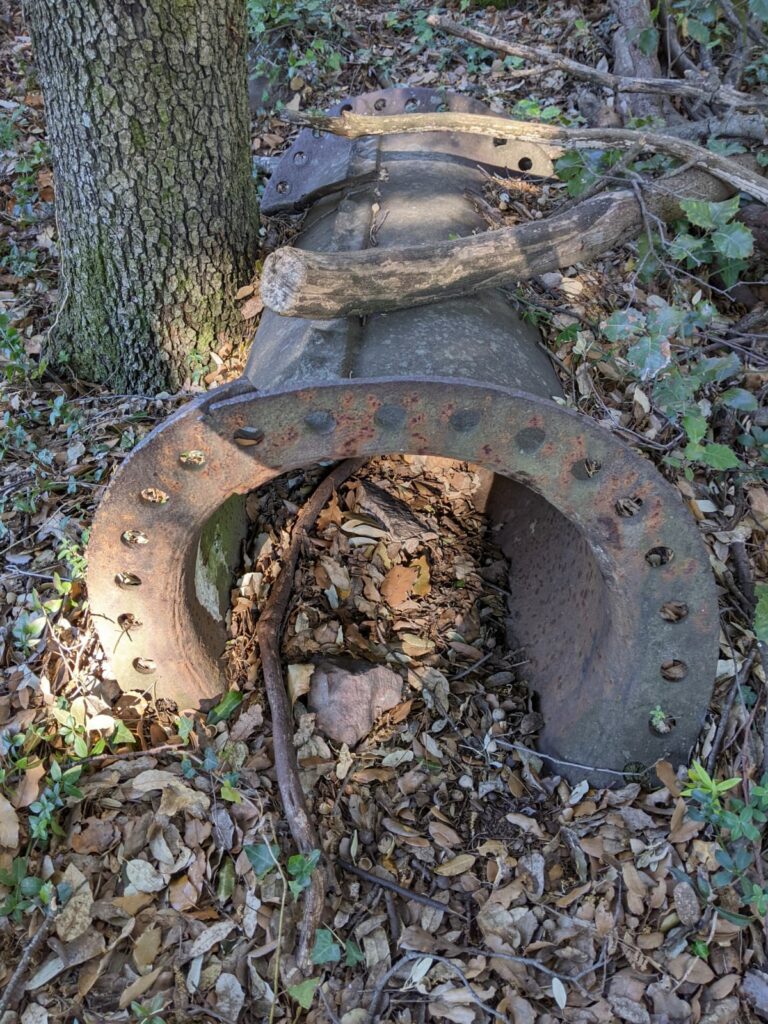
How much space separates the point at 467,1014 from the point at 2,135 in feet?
14.6

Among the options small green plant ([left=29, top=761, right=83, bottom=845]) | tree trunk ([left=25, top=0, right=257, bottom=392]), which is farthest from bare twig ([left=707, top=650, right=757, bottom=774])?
tree trunk ([left=25, top=0, right=257, bottom=392])

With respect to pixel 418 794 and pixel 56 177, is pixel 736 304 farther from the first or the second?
pixel 56 177

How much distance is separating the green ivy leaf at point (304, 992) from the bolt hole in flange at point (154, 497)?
1252 mm

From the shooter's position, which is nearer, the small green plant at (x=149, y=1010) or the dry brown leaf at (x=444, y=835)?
the small green plant at (x=149, y=1010)

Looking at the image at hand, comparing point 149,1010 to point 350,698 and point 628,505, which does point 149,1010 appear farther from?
point 628,505

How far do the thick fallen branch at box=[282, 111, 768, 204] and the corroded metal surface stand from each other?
0.39 meters

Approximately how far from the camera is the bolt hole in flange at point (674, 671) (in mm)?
2217

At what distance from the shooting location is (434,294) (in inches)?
86.2

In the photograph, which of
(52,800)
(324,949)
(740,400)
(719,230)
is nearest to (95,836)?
(52,800)

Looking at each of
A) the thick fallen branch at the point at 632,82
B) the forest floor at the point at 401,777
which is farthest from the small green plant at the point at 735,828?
the thick fallen branch at the point at 632,82

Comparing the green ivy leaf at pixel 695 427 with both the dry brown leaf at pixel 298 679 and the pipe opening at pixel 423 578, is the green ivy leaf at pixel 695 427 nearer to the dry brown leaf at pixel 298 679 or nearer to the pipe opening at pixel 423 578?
the pipe opening at pixel 423 578

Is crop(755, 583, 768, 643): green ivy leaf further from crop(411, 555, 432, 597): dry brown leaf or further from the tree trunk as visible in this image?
the tree trunk

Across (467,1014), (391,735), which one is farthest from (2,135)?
(467,1014)

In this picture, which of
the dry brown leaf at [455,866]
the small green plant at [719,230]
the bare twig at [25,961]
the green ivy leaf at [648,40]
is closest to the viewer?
the bare twig at [25,961]
